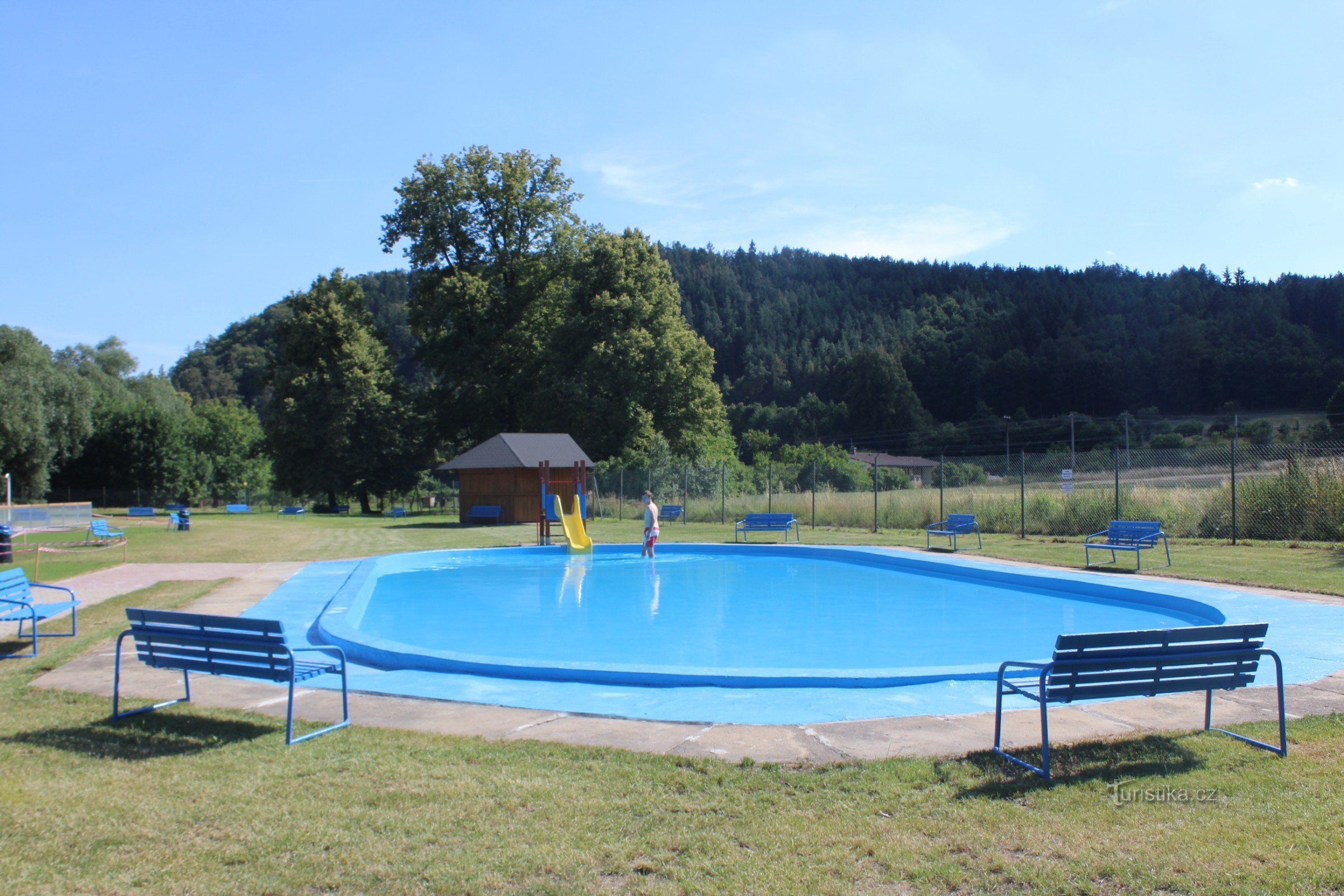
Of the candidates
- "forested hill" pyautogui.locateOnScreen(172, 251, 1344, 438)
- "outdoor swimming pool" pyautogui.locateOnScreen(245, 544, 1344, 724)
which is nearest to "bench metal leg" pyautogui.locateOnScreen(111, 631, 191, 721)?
"outdoor swimming pool" pyautogui.locateOnScreen(245, 544, 1344, 724)

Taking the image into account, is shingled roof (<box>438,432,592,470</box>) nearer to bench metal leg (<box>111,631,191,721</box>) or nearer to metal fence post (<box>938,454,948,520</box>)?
metal fence post (<box>938,454,948,520</box>)

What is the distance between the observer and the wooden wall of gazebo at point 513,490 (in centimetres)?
3338

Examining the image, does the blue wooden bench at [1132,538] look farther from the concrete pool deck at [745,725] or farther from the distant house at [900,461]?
the distant house at [900,461]

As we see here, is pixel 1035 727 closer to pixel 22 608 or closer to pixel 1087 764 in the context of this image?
pixel 1087 764

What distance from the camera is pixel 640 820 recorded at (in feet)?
13.1

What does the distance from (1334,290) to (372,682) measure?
270 ft

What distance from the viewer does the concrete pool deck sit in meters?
5.16

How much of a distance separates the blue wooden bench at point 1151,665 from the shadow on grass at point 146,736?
4.72 meters

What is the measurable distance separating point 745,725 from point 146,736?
383 centimetres

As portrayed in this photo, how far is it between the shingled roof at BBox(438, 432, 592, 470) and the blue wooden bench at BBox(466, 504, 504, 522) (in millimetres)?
1498

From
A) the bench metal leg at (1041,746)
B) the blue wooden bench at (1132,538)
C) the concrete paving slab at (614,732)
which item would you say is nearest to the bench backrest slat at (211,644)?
the concrete paving slab at (614,732)

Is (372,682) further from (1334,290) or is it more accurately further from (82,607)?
(1334,290)

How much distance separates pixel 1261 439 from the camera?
40.7 m

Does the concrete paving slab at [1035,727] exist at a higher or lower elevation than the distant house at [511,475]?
lower
